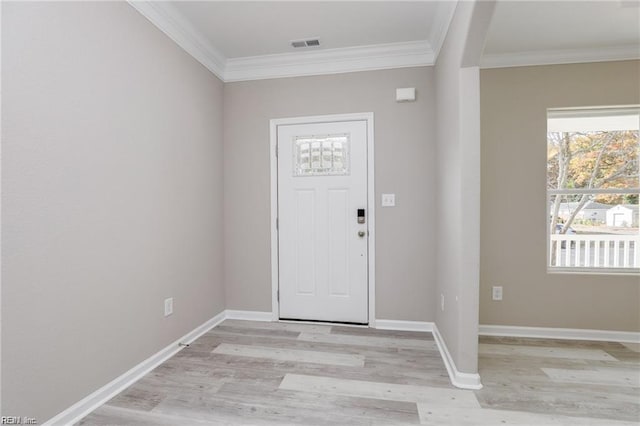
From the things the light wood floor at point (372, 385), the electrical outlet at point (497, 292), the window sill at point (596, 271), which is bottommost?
the light wood floor at point (372, 385)

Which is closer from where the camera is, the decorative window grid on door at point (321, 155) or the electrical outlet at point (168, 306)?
the electrical outlet at point (168, 306)

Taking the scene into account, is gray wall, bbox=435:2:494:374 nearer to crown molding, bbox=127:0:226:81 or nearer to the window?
the window

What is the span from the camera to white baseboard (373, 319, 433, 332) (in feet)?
9.33

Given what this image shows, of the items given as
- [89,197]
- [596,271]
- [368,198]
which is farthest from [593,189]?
[89,197]

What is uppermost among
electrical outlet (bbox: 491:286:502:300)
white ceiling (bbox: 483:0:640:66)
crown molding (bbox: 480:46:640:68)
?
white ceiling (bbox: 483:0:640:66)

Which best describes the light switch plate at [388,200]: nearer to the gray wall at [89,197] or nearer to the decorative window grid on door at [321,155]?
the decorative window grid on door at [321,155]

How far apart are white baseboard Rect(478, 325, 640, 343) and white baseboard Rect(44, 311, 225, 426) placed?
2.71 m

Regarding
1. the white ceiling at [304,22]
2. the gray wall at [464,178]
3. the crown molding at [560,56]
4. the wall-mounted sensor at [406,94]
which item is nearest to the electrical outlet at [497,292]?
the gray wall at [464,178]

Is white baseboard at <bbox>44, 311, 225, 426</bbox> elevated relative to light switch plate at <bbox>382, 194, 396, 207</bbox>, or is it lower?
lower

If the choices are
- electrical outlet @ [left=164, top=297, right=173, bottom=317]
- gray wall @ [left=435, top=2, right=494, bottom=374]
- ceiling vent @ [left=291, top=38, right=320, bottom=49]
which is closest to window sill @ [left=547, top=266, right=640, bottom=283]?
gray wall @ [left=435, top=2, right=494, bottom=374]

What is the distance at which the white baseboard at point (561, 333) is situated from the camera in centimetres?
264

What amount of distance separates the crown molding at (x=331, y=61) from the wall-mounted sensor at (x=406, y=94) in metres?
0.25

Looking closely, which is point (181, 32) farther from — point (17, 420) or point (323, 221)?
point (17, 420)

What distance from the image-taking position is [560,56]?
2693 mm
